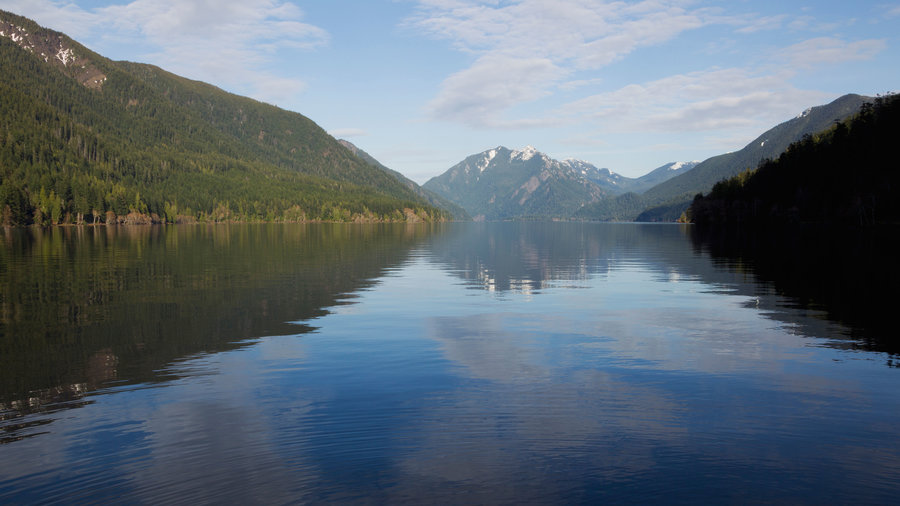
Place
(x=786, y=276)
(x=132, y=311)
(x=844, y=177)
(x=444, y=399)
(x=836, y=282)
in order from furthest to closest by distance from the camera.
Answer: (x=844, y=177)
(x=786, y=276)
(x=836, y=282)
(x=132, y=311)
(x=444, y=399)

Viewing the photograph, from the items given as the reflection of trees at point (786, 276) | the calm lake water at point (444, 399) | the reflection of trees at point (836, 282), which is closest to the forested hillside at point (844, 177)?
the reflection of trees at point (836, 282)

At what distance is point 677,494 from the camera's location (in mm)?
9836

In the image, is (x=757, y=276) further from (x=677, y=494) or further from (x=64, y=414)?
(x=64, y=414)

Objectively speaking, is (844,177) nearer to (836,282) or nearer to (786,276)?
(786,276)

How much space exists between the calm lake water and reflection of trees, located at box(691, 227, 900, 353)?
0.40m

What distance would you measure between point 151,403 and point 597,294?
96.3 ft

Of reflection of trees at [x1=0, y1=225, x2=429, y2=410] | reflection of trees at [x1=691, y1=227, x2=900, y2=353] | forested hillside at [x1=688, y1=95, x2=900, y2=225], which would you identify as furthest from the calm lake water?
forested hillside at [x1=688, y1=95, x2=900, y2=225]

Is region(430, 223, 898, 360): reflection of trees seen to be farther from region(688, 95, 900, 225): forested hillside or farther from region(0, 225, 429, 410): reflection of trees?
region(688, 95, 900, 225): forested hillside

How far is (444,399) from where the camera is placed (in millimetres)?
15016

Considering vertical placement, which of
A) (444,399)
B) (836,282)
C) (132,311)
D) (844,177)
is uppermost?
(844,177)

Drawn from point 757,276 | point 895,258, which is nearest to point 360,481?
point 757,276

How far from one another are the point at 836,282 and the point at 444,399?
130ft

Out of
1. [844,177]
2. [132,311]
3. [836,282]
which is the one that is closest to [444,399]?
[132,311]

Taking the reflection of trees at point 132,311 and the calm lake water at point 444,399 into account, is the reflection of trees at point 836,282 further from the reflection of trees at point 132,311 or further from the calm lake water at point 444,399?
the reflection of trees at point 132,311
